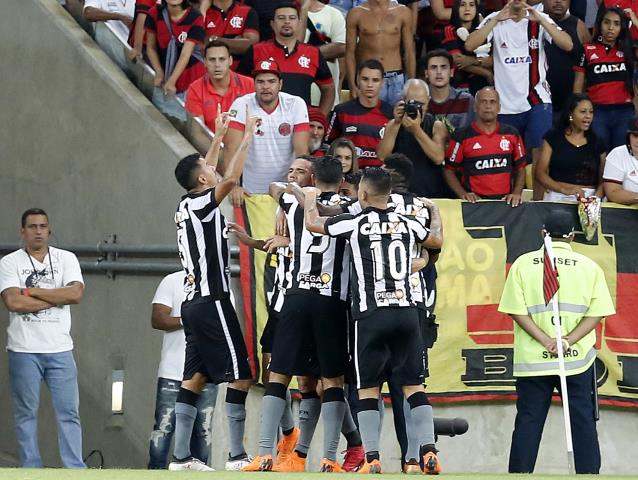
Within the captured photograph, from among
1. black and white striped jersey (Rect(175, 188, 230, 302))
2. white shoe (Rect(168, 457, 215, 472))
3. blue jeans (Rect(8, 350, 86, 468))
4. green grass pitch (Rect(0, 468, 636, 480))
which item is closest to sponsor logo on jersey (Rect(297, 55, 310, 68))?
blue jeans (Rect(8, 350, 86, 468))

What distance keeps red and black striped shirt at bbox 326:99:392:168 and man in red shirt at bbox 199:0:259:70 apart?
152 centimetres

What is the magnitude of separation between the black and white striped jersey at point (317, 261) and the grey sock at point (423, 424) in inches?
37.5

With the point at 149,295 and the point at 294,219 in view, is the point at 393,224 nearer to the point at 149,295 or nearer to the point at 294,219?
the point at 294,219

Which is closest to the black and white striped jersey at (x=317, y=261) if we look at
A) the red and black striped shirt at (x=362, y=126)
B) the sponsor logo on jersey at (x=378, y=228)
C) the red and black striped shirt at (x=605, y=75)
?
the sponsor logo on jersey at (x=378, y=228)

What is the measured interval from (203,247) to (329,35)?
18.2 feet

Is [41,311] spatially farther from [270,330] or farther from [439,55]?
[439,55]

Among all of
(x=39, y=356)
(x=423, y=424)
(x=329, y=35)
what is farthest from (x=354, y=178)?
(x=329, y=35)

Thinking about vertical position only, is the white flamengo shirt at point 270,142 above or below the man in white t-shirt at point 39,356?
above

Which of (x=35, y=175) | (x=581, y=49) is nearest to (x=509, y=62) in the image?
(x=581, y=49)

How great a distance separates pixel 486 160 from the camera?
1290cm

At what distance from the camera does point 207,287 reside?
10070 millimetres

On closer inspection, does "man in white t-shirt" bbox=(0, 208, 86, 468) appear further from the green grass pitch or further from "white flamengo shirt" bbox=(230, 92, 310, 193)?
the green grass pitch

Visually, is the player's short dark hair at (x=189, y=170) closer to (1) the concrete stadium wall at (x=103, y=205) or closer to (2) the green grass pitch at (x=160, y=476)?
(2) the green grass pitch at (x=160, y=476)

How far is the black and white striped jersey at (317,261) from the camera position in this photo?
32.2 ft
